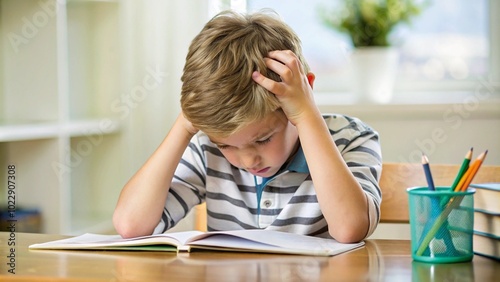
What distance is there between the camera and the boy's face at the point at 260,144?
1218 mm

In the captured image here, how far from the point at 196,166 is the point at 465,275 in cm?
67

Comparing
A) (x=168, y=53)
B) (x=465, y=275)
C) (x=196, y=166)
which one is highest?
(x=168, y=53)

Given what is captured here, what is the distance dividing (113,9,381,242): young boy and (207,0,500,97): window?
4.33 feet

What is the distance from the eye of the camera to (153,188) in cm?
135

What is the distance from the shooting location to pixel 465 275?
36.5 inches

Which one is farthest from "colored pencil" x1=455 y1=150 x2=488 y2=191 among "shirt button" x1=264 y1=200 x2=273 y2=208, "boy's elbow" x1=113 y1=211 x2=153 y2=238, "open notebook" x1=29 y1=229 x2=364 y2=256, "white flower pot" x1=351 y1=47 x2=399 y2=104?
"white flower pot" x1=351 y1=47 x2=399 y2=104

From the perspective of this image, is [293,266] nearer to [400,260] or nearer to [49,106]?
[400,260]

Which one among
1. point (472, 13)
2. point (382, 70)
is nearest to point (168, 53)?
point (382, 70)

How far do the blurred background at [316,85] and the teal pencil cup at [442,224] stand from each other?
4.87 ft

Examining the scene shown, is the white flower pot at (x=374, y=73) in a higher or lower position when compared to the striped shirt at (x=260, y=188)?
higher

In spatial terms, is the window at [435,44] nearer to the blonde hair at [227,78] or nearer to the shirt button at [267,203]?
the shirt button at [267,203]

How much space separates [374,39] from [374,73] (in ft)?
0.38

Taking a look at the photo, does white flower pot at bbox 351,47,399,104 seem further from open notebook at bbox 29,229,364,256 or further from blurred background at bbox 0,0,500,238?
open notebook at bbox 29,229,364,256

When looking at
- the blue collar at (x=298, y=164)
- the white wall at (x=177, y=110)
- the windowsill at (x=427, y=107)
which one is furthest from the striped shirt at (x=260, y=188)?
the windowsill at (x=427, y=107)
